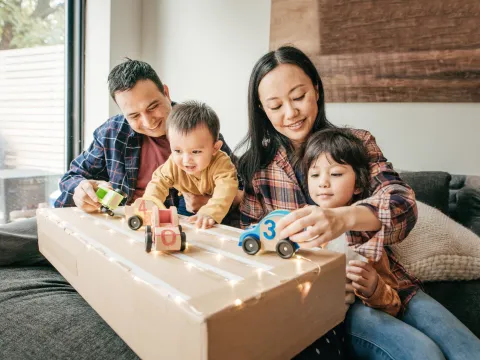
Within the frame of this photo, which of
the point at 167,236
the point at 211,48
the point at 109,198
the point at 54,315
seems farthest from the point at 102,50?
the point at 167,236

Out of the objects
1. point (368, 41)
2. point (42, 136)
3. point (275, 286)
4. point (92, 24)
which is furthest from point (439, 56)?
point (42, 136)

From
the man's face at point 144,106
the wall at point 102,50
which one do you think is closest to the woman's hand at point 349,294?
the man's face at point 144,106

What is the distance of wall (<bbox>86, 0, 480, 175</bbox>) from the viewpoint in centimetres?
179

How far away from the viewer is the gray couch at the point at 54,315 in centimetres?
83

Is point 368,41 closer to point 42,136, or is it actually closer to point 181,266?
point 181,266

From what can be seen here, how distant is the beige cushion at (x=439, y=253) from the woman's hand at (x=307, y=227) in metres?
0.54

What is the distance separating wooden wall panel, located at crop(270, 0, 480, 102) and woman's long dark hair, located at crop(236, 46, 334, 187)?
0.91m

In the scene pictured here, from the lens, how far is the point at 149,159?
149cm

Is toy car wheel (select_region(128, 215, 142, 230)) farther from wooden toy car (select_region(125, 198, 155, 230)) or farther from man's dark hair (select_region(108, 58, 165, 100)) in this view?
man's dark hair (select_region(108, 58, 165, 100))

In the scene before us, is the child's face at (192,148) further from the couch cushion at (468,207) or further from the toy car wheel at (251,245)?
the couch cushion at (468,207)

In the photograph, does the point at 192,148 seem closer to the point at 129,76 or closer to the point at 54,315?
the point at 129,76

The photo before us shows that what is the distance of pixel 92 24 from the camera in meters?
2.54

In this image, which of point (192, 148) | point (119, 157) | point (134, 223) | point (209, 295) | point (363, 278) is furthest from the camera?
point (119, 157)

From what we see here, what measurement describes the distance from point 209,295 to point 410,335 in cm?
47
